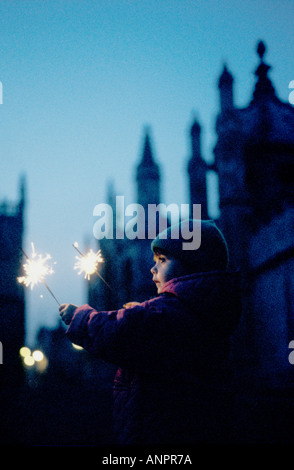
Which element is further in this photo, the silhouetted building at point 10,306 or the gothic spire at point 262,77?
the gothic spire at point 262,77

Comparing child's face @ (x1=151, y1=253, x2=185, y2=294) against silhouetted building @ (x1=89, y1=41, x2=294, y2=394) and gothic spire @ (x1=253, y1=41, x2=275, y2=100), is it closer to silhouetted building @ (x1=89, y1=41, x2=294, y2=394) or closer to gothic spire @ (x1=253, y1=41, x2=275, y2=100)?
silhouetted building @ (x1=89, y1=41, x2=294, y2=394)

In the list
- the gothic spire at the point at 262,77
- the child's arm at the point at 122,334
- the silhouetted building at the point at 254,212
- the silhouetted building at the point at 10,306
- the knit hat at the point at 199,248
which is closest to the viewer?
the child's arm at the point at 122,334

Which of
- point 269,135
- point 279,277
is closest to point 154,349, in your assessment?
point 279,277

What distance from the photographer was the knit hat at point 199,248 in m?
2.44

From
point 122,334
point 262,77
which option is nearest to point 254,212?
point 262,77

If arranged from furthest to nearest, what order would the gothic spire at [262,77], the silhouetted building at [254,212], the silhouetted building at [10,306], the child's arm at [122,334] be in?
the gothic spire at [262,77]
the silhouetted building at [10,306]
the silhouetted building at [254,212]
the child's arm at [122,334]

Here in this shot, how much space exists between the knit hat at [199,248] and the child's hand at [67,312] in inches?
27.3

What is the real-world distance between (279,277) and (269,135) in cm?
735

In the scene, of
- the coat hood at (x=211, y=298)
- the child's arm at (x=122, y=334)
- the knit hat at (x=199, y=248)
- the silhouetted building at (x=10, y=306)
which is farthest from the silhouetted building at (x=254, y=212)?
the child's arm at (x=122, y=334)

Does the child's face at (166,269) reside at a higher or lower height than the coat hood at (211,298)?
higher

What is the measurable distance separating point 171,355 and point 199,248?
27.2 inches

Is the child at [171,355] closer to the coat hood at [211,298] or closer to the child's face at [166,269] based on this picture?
the coat hood at [211,298]

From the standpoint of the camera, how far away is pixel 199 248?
2447mm
